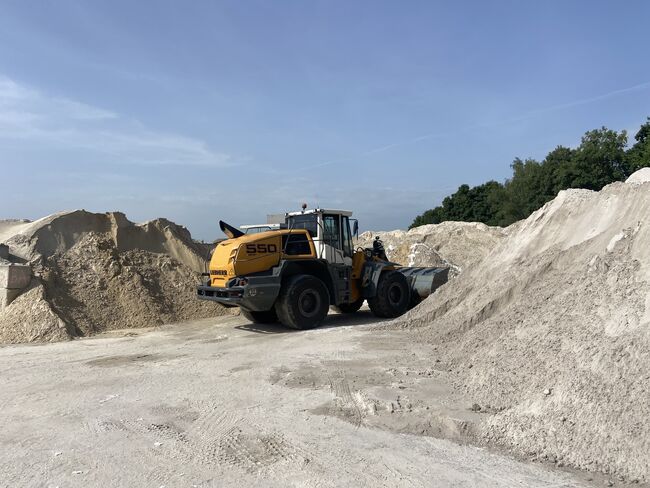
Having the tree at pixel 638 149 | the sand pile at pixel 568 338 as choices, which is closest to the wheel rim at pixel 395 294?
the sand pile at pixel 568 338

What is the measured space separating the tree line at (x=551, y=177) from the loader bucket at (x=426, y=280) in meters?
26.5

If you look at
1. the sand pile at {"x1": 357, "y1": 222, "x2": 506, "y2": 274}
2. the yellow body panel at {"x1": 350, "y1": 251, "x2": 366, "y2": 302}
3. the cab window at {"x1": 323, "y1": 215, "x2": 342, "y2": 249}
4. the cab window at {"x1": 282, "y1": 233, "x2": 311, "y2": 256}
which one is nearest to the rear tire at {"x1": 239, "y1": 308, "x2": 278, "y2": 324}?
the cab window at {"x1": 282, "y1": 233, "x2": 311, "y2": 256}

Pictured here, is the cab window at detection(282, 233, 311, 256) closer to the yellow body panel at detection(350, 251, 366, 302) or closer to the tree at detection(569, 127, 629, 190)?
the yellow body panel at detection(350, 251, 366, 302)

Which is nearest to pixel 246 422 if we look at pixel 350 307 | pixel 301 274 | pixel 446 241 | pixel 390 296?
pixel 301 274

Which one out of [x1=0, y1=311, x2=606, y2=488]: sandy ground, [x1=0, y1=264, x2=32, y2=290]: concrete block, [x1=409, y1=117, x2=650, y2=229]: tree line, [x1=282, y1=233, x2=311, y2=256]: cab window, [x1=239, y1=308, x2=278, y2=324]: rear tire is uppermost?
[x1=409, y1=117, x2=650, y2=229]: tree line

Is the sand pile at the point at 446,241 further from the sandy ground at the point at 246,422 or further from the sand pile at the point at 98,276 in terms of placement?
the sandy ground at the point at 246,422

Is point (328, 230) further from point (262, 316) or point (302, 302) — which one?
point (262, 316)

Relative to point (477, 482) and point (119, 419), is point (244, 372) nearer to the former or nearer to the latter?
point (119, 419)

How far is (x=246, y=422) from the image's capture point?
5523 mm

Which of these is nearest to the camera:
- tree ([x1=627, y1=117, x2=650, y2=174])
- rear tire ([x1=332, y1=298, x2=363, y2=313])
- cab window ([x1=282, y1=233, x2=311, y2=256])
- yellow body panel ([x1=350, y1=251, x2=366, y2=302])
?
cab window ([x1=282, y1=233, x2=311, y2=256])

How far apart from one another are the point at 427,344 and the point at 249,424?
447 cm

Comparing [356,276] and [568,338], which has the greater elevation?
[356,276]

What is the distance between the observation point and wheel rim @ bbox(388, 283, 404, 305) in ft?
42.6

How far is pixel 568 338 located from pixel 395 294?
23.9 feet
